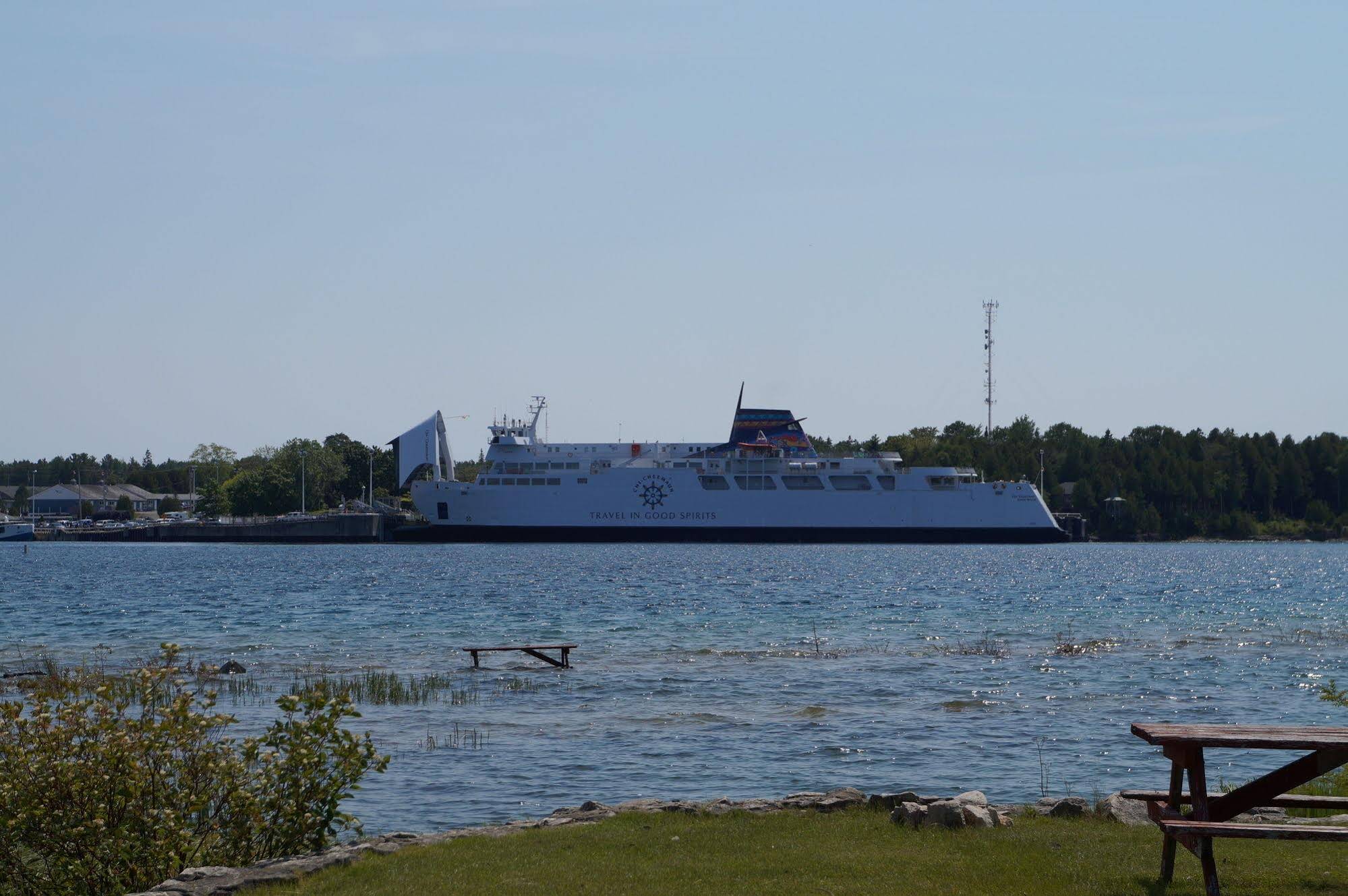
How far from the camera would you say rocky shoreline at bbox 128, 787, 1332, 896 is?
7.12 metres

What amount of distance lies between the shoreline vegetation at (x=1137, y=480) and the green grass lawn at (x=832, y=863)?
333 feet

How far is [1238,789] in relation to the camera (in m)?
6.52

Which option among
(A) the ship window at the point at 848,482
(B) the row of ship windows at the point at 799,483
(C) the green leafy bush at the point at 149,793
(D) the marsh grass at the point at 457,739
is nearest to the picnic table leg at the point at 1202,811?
(C) the green leafy bush at the point at 149,793

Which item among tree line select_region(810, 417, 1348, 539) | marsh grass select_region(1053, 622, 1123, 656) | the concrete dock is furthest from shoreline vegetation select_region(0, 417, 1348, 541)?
marsh grass select_region(1053, 622, 1123, 656)

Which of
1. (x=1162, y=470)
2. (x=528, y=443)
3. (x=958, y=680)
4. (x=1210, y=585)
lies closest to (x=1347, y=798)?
(x=958, y=680)

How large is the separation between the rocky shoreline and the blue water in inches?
58.3

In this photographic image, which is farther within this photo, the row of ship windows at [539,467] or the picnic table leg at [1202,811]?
the row of ship windows at [539,467]

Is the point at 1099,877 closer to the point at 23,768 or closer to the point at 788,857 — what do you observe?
the point at 788,857

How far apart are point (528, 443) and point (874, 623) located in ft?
183

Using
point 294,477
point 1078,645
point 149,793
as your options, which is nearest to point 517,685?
point 149,793

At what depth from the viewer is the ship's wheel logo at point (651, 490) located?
7844 centimetres

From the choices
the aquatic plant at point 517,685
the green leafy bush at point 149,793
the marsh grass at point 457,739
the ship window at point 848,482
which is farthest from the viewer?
the ship window at point 848,482

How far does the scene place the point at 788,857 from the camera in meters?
7.62

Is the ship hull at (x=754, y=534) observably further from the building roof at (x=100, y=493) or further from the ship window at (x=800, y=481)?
the building roof at (x=100, y=493)
